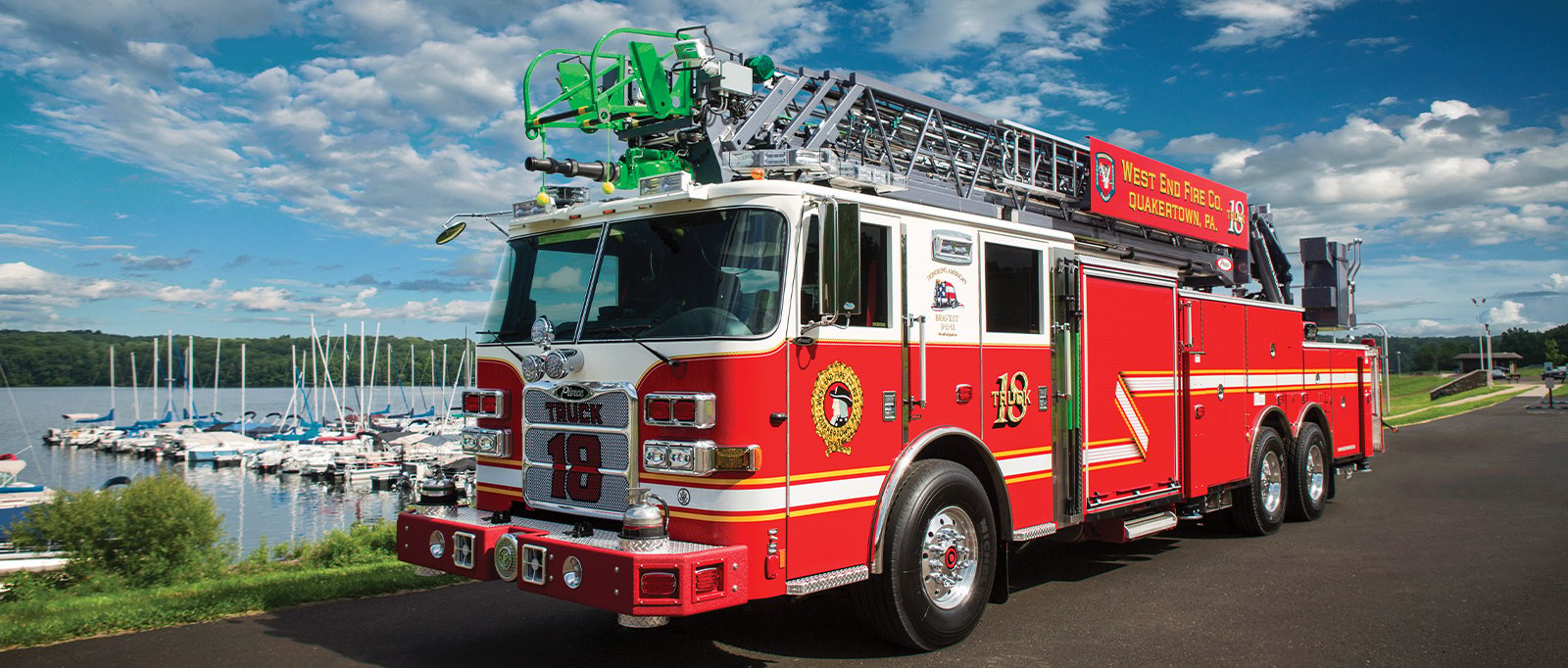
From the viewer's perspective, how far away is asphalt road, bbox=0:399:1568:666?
5.74m

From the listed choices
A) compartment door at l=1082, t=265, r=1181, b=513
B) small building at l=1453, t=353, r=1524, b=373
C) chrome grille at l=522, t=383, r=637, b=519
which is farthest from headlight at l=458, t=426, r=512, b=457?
small building at l=1453, t=353, r=1524, b=373

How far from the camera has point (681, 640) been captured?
20.0 feet

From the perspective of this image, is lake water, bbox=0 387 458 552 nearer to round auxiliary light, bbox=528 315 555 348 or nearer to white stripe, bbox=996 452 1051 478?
round auxiliary light, bbox=528 315 555 348

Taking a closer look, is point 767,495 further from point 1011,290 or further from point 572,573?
point 1011,290

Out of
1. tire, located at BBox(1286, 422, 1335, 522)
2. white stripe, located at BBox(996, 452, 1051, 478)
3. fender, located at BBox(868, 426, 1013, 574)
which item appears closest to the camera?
fender, located at BBox(868, 426, 1013, 574)

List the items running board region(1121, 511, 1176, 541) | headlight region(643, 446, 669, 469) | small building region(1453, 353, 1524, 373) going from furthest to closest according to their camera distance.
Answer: small building region(1453, 353, 1524, 373), running board region(1121, 511, 1176, 541), headlight region(643, 446, 669, 469)

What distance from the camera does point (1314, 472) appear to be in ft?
36.8

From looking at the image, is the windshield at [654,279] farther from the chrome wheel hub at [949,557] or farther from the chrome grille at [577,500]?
the chrome wheel hub at [949,557]

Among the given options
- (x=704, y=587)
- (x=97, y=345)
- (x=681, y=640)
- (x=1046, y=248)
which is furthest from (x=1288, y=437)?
(x=97, y=345)

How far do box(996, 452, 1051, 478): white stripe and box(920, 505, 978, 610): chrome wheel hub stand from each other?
1.74ft

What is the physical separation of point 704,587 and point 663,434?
2.76 feet

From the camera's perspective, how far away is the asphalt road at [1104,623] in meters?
5.74

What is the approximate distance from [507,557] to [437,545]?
0.74 m

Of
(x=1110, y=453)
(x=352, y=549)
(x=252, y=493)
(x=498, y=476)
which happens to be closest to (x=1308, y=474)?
(x=1110, y=453)
